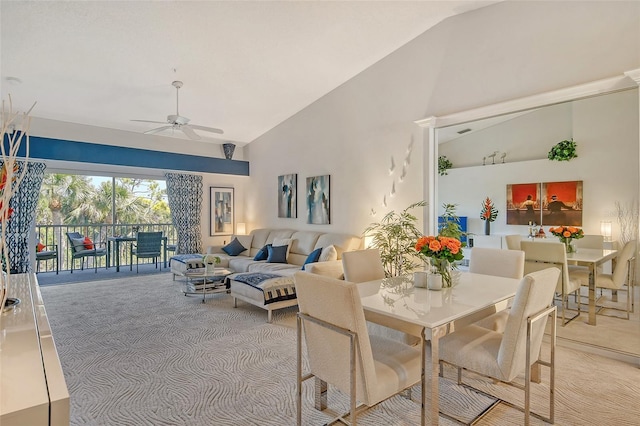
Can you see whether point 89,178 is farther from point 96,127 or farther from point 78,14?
point 78,14

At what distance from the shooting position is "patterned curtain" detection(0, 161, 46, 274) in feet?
19.6

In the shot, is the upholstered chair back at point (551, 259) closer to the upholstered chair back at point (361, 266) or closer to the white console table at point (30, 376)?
the upholstered chair back at point (361, 266)

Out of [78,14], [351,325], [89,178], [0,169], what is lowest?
[351,325]

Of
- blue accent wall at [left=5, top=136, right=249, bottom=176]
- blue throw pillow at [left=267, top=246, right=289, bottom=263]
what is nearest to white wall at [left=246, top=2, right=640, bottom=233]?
blue throw pillow at [left=267, top=246, right=289, bottom=263]

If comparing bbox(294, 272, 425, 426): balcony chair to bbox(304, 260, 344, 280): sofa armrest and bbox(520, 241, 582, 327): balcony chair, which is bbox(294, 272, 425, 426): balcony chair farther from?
bbox(520, 241, 582, 327): balcony chair

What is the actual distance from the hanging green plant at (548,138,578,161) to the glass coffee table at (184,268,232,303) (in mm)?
4372

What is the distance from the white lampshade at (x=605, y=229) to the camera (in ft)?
10.5

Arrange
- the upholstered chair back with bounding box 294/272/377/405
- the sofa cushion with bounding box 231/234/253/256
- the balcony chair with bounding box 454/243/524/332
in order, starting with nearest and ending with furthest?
the upholstered chair back with bounding box 294/272/377/405 < the balcony chair with bounding box 454/243/524/332 < the sofa cushion with bounding box 231/234/253/256

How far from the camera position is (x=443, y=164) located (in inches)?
175

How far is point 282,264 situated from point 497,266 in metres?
3.48

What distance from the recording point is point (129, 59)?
435cm

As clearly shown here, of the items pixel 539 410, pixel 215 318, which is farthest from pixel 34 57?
pixel 539 410

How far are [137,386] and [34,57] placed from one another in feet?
13.4

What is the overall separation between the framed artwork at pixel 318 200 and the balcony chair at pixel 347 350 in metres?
4.01
